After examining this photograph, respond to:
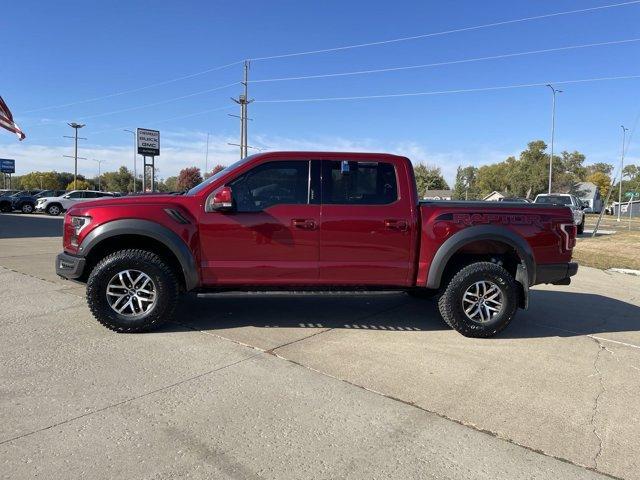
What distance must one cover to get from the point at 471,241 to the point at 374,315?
5.18 feet

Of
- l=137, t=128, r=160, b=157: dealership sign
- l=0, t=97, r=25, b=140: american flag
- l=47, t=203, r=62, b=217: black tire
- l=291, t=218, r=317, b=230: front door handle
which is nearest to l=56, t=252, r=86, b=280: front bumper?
l=291, t=218, r=317, b=230: front door handle

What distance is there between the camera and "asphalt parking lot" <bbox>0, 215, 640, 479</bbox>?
2809 mm

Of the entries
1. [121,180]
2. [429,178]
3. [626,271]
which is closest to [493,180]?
[429,178]

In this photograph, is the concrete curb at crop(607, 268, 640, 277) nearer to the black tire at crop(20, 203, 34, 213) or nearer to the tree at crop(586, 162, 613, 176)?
the black tire at crop(20, 203, 34, 213)

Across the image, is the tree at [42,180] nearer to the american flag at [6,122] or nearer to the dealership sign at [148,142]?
the dealership sign at [148,142]

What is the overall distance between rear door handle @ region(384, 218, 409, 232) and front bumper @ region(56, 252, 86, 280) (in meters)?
3.13

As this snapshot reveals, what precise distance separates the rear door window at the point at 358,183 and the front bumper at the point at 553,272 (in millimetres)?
1799

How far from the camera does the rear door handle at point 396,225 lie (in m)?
5.03

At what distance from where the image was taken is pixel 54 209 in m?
32.4

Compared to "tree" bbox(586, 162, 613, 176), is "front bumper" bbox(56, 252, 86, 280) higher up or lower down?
lower down

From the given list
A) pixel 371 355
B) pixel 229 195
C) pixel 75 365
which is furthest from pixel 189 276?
pixel 371 355

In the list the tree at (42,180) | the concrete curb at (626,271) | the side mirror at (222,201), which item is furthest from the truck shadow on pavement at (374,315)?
the tree at (42,180)

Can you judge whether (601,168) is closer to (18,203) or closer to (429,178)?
(429,178)

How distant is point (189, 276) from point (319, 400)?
6.75 feet
